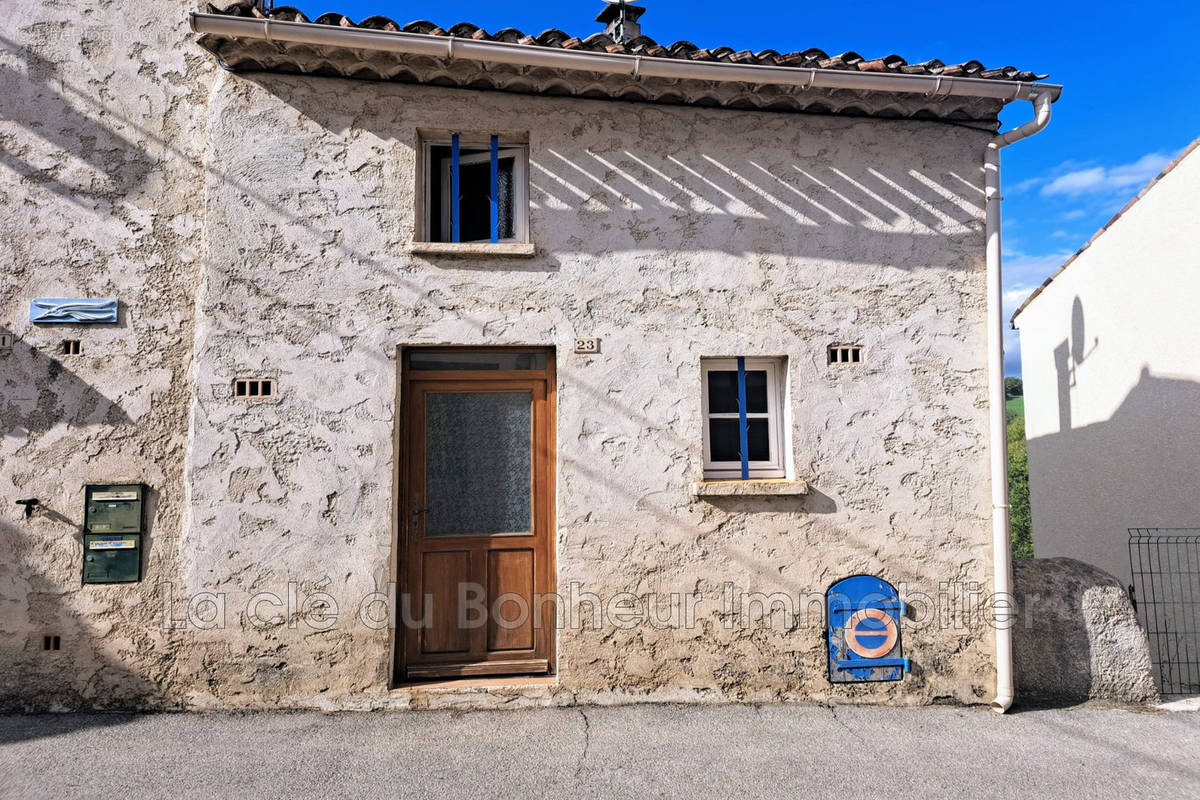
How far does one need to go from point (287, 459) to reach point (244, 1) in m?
3.09

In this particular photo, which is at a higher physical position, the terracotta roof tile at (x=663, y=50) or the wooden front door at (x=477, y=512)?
the terracotta roof tile at (x=663, y=50)

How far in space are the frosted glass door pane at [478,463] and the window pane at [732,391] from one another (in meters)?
1.34

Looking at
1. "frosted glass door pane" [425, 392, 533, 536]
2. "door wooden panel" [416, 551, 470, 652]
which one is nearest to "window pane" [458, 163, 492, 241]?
"frosted glass door pane" [425, 392, 533, 536]

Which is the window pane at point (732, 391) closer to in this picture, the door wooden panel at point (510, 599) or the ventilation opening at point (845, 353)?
the ventilation opening at point (845, 353)

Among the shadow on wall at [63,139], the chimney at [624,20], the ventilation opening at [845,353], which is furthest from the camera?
the chimney at [624,20]

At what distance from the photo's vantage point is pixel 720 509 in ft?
16.5

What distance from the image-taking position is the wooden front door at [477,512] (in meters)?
5.02

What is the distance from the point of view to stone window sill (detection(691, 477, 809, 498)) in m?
4.98

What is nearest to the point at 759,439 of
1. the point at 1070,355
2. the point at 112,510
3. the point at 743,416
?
the point at 743,416

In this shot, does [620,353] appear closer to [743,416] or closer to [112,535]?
[743,416]

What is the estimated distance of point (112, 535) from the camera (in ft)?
15.5

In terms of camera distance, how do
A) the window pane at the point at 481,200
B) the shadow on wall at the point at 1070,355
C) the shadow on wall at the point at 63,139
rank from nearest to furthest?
the shadow on wall at the point at 63,139 < the window pane at the point at 481,200 < the shadow on wall at the point at 1070,355

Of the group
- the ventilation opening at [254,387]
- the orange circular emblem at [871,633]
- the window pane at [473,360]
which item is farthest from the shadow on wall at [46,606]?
the orange circular emblem at [871,633]

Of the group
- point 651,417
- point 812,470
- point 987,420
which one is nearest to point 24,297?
point 651,417
